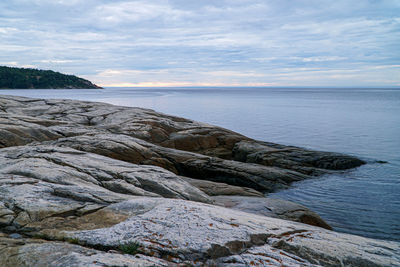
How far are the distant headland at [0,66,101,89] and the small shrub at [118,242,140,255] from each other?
158 meters

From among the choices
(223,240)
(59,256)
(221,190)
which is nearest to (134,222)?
(59,256)

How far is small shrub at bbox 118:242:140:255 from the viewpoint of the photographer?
5.00m

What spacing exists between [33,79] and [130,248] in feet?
555

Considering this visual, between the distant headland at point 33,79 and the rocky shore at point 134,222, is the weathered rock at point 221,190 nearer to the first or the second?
the rocky shore at point 134,222

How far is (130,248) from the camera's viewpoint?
5039mm

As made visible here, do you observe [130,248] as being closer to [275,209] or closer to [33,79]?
[275,209]

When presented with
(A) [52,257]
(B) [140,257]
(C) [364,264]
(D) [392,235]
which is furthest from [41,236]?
(D) [392,235]

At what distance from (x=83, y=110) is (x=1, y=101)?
6523 millimetres

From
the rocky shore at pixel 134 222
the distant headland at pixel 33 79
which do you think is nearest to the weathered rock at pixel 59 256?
the rocky shore at pixel 134 222

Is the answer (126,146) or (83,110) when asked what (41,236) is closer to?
(126,146)

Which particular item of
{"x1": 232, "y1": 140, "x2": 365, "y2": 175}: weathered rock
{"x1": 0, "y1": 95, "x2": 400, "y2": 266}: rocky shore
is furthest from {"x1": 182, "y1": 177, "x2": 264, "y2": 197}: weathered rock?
{"x1": 232, "y1": 140, "x2": 365, "y2": 175}: weathered rock

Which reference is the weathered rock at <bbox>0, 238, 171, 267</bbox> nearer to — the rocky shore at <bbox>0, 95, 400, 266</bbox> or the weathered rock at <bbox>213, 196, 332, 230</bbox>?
the rocky shore at <bbox>0, 95, 400, 266</bbox>

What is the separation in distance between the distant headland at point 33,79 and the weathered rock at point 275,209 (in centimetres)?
15446

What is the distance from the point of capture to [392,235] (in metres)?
11.2
